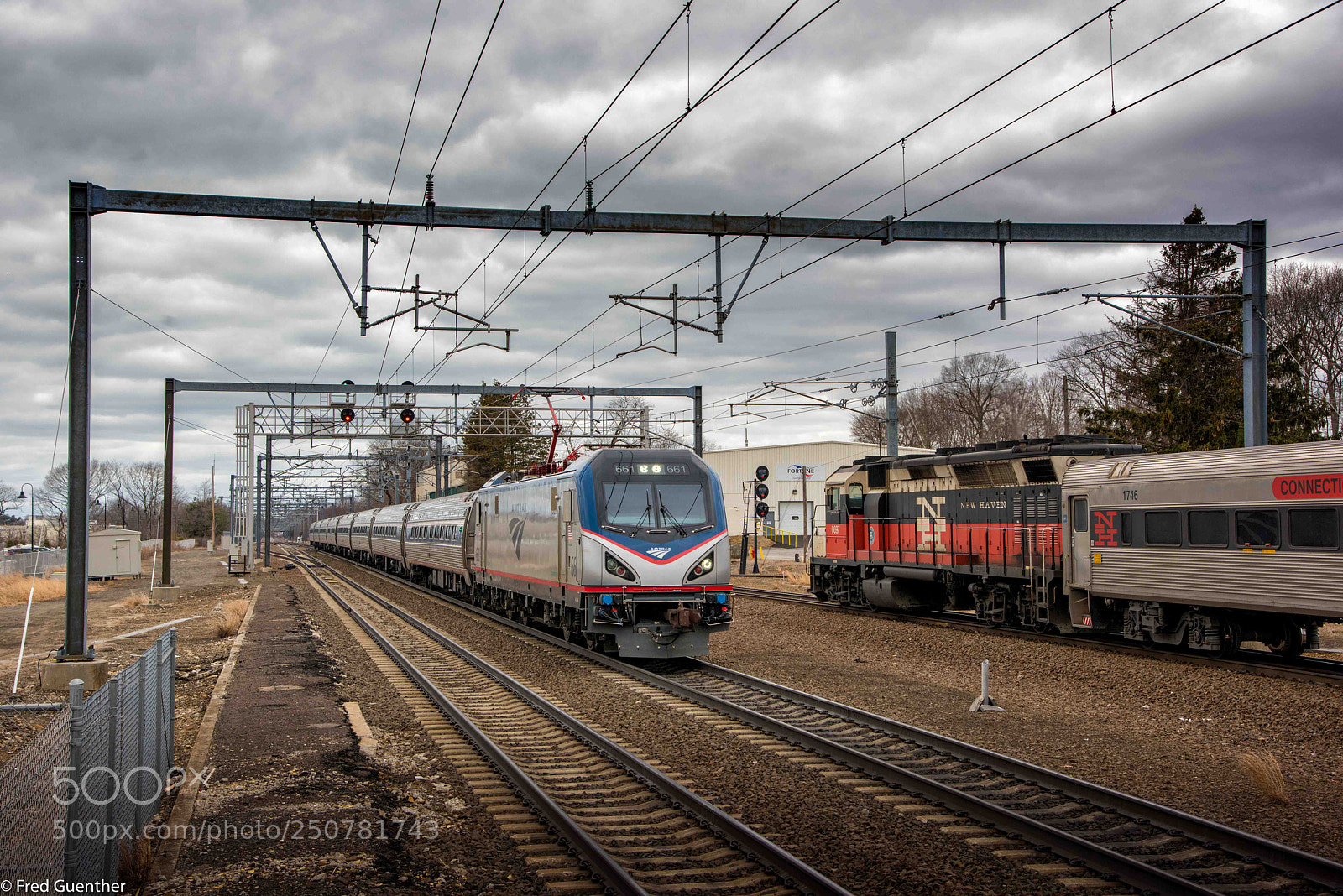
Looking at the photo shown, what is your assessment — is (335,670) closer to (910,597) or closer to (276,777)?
(276,777)

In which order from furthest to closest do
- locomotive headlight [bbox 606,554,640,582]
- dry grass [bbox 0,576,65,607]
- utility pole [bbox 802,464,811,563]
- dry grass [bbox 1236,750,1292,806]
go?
utility pole [bbox 802,464,811,563] < dry grass [bbox 0,576,65,607] < locomotive headlight [bbox 606,554,640,582] < dry grass [bbox 1236,750,1292,806]

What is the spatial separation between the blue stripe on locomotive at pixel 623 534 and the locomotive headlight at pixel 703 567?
0.25 meters

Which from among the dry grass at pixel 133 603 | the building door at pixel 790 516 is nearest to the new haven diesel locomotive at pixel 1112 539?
the dry grass at pixel 133 603

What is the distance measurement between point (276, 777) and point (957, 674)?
10.4 m

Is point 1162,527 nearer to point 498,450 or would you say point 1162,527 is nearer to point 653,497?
point 653,497

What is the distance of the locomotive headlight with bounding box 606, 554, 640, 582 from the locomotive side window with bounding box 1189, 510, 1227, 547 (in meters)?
8.67

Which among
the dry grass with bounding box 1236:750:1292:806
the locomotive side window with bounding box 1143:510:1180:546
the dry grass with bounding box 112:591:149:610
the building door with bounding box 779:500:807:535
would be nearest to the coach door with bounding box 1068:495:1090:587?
the locomotive side window with bounding box 1143:510:1180:546

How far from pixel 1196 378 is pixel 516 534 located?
2578 centimetres

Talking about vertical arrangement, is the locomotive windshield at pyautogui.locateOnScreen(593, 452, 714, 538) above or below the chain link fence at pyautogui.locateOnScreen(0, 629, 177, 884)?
above

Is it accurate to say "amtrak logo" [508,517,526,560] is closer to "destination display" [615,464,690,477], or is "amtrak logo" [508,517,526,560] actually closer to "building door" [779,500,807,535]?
"destination display" [615,464,690,477]

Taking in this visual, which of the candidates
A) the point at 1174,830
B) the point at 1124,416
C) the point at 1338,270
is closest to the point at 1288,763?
the point at 1174,830

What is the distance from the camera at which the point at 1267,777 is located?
8469 mm

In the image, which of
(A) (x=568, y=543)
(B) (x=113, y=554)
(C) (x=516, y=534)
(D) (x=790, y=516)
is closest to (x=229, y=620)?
(C) (x=516, y=534)

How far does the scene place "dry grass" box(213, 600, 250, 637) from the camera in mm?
21672
